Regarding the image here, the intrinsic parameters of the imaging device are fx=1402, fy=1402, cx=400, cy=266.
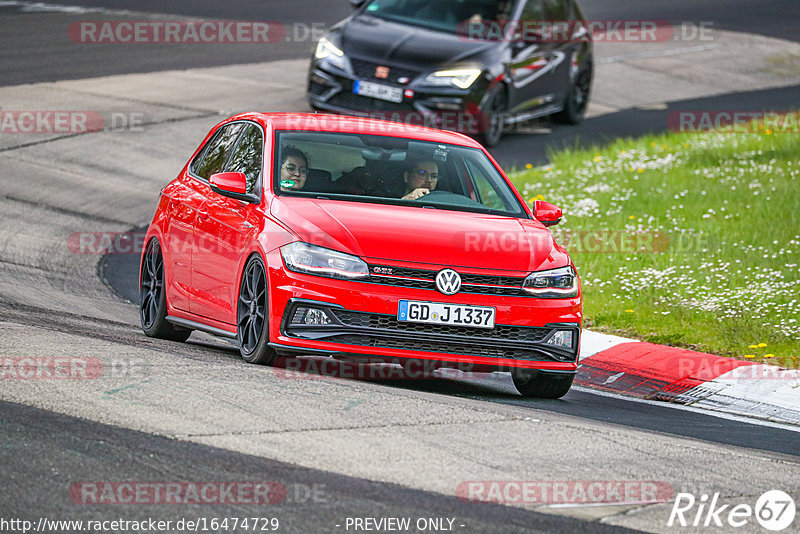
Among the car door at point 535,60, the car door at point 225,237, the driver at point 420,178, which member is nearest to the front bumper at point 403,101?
the car door at point 535,60

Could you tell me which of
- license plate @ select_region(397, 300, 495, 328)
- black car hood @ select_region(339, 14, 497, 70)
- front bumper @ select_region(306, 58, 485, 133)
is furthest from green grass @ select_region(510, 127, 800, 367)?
license plate @ select_region(397, 300, 495, 328)

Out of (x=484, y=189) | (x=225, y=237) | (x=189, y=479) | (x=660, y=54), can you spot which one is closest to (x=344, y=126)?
(x=484, y=189)

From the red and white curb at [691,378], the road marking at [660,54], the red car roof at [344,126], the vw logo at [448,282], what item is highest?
the red car roof at [344,126]

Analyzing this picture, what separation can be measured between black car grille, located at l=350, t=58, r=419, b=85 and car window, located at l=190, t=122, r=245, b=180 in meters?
7.62

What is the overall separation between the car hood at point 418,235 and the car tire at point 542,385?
781 mm

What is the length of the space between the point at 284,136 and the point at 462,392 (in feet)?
6.77

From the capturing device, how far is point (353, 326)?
26.3ft

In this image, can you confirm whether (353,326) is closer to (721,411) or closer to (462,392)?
(462,392)

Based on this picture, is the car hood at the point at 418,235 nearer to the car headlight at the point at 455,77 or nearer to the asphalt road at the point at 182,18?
the car headlight at the point at 455,77

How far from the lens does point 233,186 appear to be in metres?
8.78

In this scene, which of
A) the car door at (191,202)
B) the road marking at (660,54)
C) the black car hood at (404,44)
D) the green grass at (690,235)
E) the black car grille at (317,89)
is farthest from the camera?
the road marking at (660,54)

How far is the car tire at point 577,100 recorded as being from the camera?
21328mm

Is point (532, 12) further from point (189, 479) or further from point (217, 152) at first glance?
point (189, 479)

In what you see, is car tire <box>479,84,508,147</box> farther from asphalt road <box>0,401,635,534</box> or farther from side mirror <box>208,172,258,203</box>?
asphalt road <box>0,401,635,534</box>
